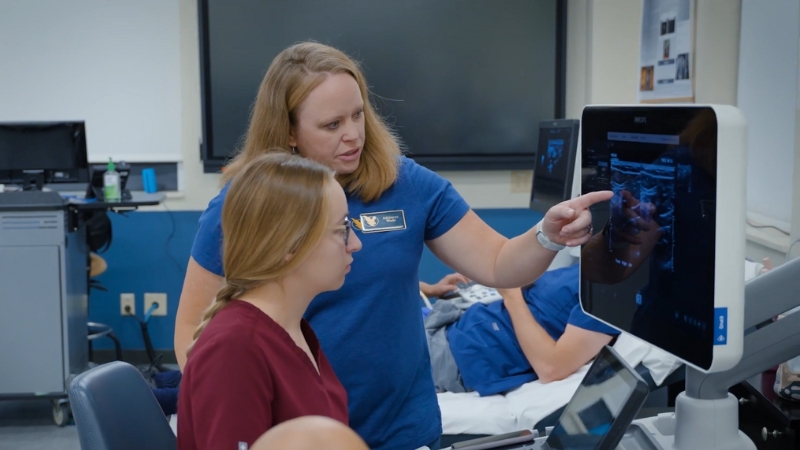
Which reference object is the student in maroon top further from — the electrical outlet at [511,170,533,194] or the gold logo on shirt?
the electrical outlet at [511,170,533,194]

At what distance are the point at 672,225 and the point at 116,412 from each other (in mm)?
876

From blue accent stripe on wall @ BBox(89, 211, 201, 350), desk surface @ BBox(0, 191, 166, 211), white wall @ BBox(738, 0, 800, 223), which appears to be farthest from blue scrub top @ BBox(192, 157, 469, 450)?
blue accent stripe on wall @ BBox(89, 211, 201, 350)

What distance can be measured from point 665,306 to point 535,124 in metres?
3.71

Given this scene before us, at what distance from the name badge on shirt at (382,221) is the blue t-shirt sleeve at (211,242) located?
0.24 meters

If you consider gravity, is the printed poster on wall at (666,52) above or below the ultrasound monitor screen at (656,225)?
above

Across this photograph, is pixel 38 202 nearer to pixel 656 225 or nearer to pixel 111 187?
pixel 111 187

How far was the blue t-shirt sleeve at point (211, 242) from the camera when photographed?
1.38 m

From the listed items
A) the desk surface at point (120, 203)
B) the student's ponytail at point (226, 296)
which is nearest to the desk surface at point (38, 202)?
the desk surface at point (120, 203)

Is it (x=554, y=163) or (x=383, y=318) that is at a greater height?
(x=554, y=163)

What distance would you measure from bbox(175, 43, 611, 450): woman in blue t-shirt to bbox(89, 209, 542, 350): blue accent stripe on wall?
3.19 m

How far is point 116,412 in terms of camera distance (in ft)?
4.18

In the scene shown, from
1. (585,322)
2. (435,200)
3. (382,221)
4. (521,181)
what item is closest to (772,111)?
(585,322)

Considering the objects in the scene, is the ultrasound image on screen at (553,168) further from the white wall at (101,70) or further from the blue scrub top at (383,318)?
the white wall at (101,70)

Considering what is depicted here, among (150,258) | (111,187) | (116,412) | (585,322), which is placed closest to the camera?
(116,412)
